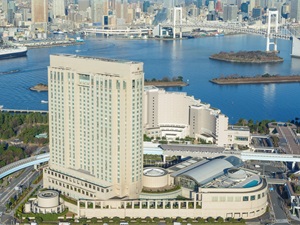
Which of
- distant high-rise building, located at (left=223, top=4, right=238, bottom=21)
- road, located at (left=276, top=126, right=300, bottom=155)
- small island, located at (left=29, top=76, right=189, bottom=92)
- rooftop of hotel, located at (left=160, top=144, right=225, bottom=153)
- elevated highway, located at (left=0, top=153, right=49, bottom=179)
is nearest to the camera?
elevated highway, located at (left=0, top=153, right=49, bottom=179)

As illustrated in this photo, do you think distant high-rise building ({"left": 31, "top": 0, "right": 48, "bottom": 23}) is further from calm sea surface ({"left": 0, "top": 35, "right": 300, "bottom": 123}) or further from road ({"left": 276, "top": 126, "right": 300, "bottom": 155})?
road ({"left": 276, "top": 126, "right": 300, "bottom": 155})

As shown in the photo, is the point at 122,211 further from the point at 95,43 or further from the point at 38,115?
the point at 95,43

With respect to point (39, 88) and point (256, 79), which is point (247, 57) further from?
point (39, 88)

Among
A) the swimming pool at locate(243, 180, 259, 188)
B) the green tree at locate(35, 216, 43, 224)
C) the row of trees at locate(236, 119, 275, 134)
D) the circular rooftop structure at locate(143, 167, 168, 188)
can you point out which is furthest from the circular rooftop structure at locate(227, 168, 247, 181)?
the row of trees at locate(236, 119, 275, 134)

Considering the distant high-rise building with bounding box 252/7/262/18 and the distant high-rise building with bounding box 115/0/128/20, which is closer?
the distant high-rise building with bounding box 115/0/128/20

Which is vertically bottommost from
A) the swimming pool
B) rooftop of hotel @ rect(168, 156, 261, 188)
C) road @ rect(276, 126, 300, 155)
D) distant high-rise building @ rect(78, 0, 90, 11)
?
road @ rect(276, 126, 300, 155)

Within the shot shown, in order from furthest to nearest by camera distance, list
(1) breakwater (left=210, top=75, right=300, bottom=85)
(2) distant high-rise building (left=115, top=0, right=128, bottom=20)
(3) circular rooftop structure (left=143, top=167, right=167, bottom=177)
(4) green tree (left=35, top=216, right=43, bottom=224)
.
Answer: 1. (2) distant high-rise building (left=115, top=0, right=128, bottom=20)
2. (1) breakwater (left=210, top=75, right=300, bottom=85)
3. (3) circular rooftop structure (left=143, top=167, right=167, bottom=177)
4. (4) green tree (left=35, top=216, right=43, bottom=224)

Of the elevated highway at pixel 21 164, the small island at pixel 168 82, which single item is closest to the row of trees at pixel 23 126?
the elevated highway at pixel 21 164
